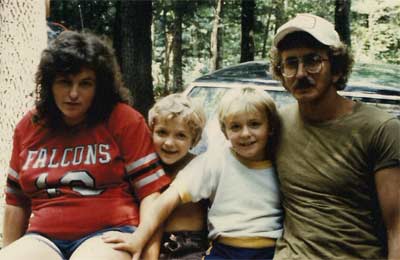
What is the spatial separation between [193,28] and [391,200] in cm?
2176

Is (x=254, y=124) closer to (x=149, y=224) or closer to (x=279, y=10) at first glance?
(x=149, y=224)

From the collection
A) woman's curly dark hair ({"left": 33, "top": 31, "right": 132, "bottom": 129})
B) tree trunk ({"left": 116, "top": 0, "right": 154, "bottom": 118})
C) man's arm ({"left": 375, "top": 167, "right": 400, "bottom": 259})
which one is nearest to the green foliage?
tree trunk ({"left": 116, "top": 0, "right": 154, "bottom": 118})

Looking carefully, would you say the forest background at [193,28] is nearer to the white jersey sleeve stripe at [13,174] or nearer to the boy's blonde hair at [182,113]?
the boy's blonde hair at [182,113]

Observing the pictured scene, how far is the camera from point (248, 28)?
15047mm

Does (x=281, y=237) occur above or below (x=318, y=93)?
below

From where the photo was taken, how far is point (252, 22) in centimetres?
1510

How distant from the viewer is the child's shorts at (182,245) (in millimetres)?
2529

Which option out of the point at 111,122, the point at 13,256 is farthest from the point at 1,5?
the point at 13,256

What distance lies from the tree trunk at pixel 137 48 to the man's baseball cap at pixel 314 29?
20.6 feet

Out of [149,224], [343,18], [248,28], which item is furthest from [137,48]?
[248,28]

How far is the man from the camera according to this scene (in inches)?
87.0

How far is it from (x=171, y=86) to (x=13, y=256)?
18.6 metres

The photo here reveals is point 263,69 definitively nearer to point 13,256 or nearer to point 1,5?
point 1,5

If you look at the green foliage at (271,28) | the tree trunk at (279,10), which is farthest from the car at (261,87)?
the tree trunk at (279,10)
